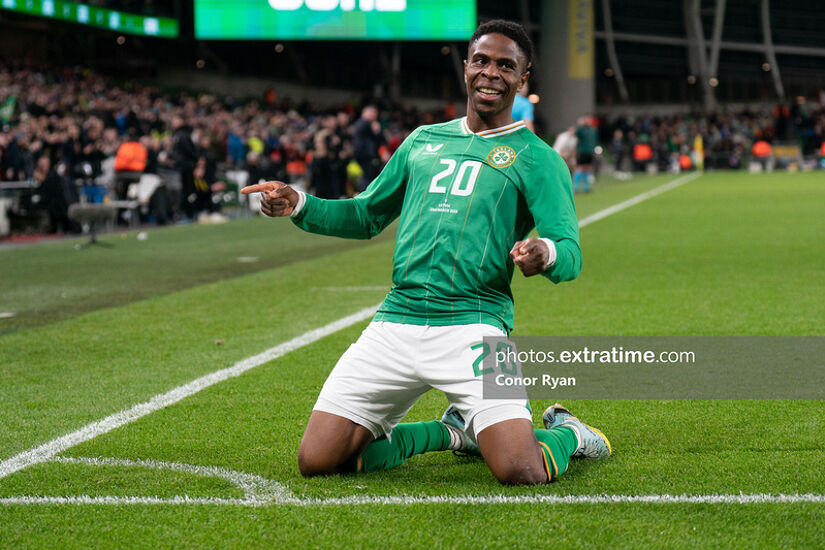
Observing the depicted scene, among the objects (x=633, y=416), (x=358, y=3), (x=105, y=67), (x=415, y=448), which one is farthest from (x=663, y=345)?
(x=105, y=67)

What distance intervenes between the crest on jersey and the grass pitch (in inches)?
47.9

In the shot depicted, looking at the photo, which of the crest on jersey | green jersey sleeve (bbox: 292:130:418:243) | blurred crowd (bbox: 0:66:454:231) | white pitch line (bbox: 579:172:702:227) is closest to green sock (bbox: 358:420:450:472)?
green jersey sleeve (bbox: 292:130:418:243)

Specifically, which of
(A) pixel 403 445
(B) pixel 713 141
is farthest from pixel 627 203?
(B) pixel 713 141

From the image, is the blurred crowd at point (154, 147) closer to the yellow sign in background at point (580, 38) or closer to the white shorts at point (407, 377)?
the white shorts at point (407, 377)

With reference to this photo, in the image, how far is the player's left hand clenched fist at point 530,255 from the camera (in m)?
3.59

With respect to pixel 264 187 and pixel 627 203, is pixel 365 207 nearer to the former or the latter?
pixel 264 187

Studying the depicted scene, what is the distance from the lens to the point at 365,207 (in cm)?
452

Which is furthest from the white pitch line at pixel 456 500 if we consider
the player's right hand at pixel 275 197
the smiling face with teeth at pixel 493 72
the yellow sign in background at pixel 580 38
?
the yellow sign in background at pixel 580 38

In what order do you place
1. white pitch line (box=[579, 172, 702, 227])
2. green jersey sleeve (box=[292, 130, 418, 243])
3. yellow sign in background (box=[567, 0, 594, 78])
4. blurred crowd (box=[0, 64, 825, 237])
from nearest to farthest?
green jersey sleeve (box=[292, 130, 418, 243]) → white pitch line (box=[579, 172, 702, 227]) → blurred crowd (box=[0, 64, 825, 237]) → yellow sign in background (box=[567, 0, 594, 78])

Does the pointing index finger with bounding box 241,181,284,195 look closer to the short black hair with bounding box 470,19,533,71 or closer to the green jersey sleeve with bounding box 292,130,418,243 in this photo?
the green jersey sleeve with bounding box 292,130,418,243

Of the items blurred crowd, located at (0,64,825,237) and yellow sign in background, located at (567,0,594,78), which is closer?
blurred crowd, located at (0,64,825,237)

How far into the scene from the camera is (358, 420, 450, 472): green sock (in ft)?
13.8

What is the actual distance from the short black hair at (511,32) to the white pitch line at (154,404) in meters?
2.43

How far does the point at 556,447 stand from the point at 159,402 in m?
2.32
